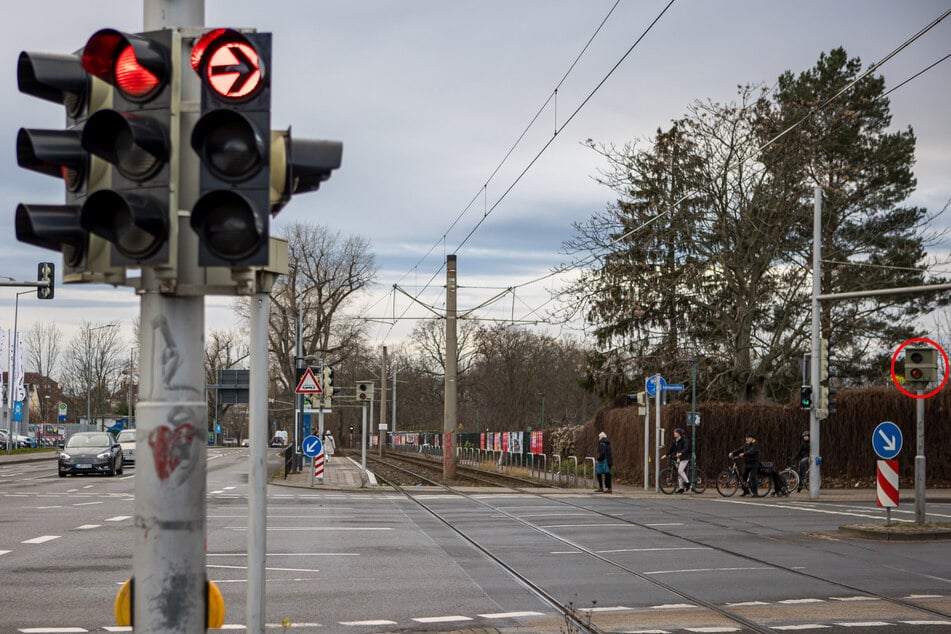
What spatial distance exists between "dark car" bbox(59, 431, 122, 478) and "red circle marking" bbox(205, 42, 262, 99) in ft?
117

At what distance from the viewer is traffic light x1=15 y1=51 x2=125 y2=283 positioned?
15.0 feet

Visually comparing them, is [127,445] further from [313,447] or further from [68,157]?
[68,157]

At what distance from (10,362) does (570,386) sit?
42725 mm

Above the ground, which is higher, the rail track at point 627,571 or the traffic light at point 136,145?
the traffic light at point 136,145

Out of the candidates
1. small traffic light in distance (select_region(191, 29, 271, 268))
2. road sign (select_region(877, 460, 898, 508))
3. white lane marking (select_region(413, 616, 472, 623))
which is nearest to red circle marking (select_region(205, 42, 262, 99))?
small traffic light in distance (select_region(191, 29, 271, 268))

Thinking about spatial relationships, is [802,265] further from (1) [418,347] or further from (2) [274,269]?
(1) [418,347]

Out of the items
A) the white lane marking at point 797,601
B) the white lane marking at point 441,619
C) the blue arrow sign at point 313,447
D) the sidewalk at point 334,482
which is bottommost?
the sidewalk at point 334,482

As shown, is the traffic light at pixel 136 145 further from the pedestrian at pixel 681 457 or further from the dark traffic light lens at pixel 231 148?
the pedestrian at pixel 681 457

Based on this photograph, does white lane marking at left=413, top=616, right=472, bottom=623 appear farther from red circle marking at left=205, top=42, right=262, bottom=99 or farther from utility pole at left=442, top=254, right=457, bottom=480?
utility pole at left=442, top=254, right=457, bottom=480

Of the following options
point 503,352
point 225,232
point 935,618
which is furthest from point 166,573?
point 503,352

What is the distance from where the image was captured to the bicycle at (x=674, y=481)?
32.4 meters

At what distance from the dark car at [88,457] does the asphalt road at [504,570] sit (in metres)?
14.2

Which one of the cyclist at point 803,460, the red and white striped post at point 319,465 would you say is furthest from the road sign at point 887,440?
the red and white striped post at point 319,465

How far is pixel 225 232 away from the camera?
4418 millimetres
